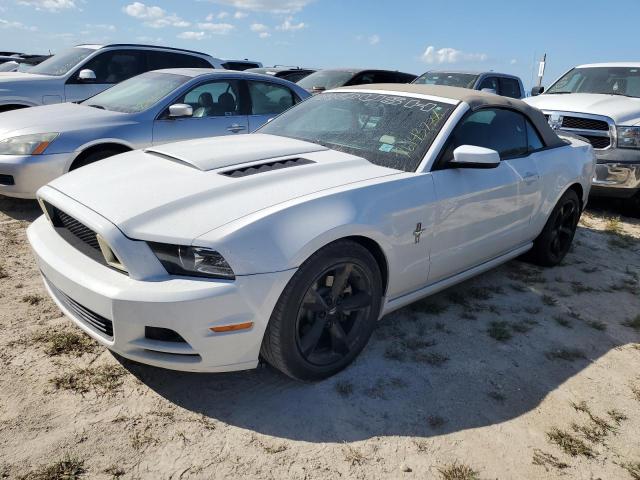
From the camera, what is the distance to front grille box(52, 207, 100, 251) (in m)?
2.58

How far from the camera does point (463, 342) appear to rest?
3330mm

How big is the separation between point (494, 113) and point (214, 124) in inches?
124

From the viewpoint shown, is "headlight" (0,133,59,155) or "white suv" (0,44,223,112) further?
"white suv" (0,44,223,112)

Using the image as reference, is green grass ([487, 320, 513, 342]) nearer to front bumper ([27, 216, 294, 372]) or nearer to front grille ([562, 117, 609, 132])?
front bumper ([27, 216, 294, 372])

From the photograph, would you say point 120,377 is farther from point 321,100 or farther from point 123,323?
point 321,100

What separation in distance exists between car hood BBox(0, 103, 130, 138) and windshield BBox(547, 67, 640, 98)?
6491 mm

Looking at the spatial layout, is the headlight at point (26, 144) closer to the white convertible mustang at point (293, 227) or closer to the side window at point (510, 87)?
the white convertible mustang at point (293, 227)

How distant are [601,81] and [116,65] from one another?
706cm

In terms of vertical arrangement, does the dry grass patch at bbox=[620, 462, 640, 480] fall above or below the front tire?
below

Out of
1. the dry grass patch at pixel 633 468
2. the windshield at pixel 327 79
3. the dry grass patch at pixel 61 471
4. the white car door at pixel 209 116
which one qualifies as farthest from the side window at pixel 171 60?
the dry grass patch at pixel 633 468

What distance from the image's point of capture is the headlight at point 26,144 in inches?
189

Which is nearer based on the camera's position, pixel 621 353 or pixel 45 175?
pixel 621 353

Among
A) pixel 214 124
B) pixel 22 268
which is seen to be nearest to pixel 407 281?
pixel 22 268

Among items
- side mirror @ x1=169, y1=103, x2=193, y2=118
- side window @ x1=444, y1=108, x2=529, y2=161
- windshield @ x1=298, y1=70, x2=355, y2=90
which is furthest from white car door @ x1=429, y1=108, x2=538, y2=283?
windshield @ x1=298, y1=70, x2=355, y2=90
